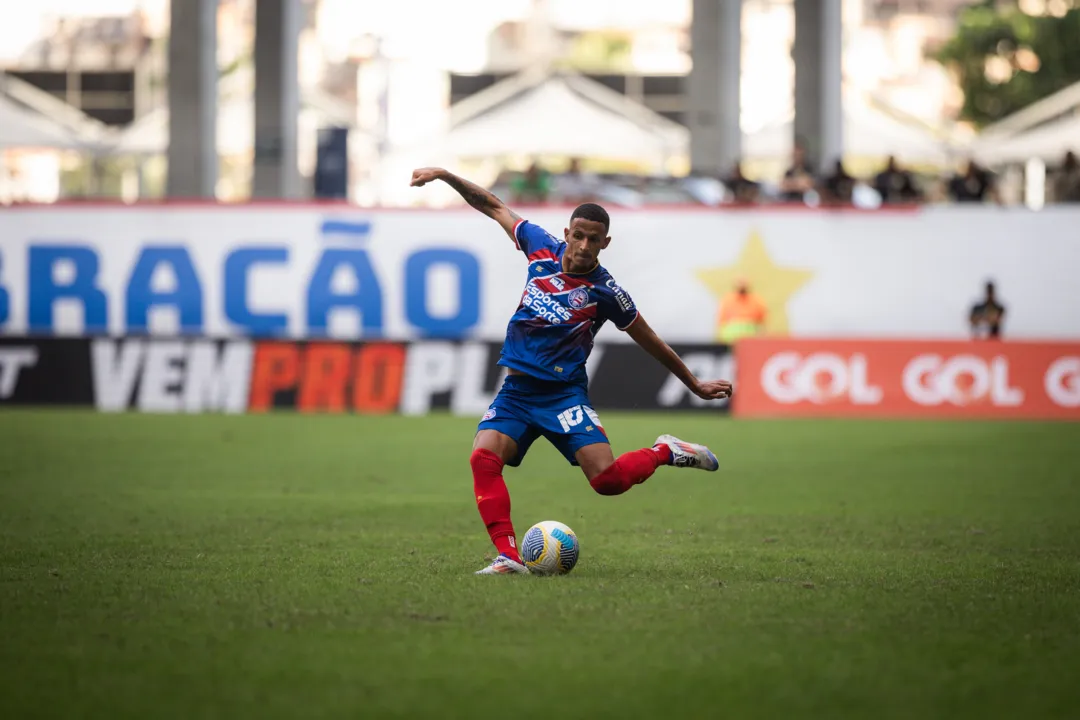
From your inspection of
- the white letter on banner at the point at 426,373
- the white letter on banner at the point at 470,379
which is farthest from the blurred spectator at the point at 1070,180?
the white letter on banner at the point at 426,373

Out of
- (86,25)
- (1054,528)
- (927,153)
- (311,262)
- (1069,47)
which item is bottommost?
(1054,528)

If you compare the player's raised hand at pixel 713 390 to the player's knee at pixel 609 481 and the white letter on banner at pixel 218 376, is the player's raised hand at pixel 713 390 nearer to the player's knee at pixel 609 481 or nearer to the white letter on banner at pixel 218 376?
the player's knee at pixel 609 481

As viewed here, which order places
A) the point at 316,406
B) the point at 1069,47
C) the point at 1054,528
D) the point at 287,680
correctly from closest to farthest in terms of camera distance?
the point at 287,680 < the point at 1054,528 < the point at 316,406 < the point at 1069,47

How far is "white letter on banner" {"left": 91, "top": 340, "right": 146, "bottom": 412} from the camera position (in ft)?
79.1

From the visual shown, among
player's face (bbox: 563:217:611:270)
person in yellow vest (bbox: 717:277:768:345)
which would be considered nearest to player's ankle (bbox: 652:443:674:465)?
player's face (bbox: 563:217:611:270)

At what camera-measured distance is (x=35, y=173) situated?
94.0m

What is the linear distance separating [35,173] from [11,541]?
89047 mm

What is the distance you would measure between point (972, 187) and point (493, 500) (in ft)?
68.6

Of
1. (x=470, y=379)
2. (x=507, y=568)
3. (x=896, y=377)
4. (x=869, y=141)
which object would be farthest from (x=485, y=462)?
(x=869, y=141)

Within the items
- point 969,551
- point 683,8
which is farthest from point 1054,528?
point 683,8

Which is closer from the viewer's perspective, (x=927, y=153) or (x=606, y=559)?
(x=606, y=559)

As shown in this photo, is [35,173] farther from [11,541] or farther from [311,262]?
[11,541]

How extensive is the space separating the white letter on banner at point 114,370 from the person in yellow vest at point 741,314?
30.3 feet

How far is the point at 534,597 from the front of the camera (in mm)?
7633
